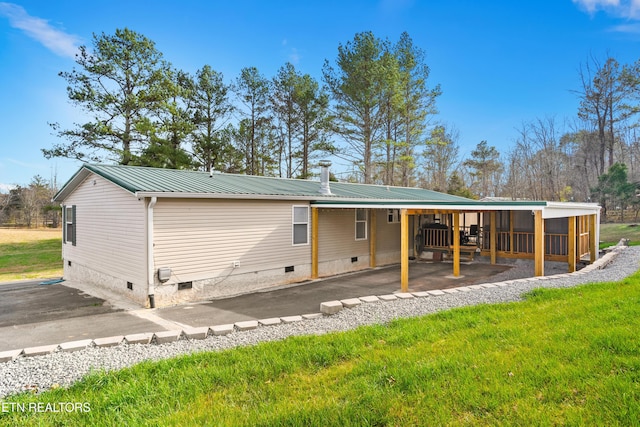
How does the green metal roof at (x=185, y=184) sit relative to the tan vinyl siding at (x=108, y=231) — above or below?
above

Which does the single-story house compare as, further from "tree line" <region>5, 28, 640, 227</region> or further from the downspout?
"tree line" <region>5, 28, 640, 227</region>

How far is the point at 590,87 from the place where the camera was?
28.9 m

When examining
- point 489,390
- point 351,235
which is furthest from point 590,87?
point 489,390

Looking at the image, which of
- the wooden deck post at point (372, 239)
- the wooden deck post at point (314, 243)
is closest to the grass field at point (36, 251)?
the wooden deck post at point (314, 243)

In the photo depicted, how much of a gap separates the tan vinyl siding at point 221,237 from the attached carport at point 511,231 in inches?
49.0

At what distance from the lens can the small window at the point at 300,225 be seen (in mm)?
10798

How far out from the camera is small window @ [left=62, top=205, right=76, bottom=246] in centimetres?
1137

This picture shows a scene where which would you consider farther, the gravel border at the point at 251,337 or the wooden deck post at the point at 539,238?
the wooden deck post at the point at 539,238

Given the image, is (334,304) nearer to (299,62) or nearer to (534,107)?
(299,62)

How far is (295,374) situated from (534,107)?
101ft

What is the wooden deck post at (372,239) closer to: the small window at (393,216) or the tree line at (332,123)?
the small window at (393,216)

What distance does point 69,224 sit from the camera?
11648mm

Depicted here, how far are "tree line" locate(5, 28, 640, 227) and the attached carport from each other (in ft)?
36.7

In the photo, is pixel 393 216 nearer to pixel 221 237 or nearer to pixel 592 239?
pixel 592 239
